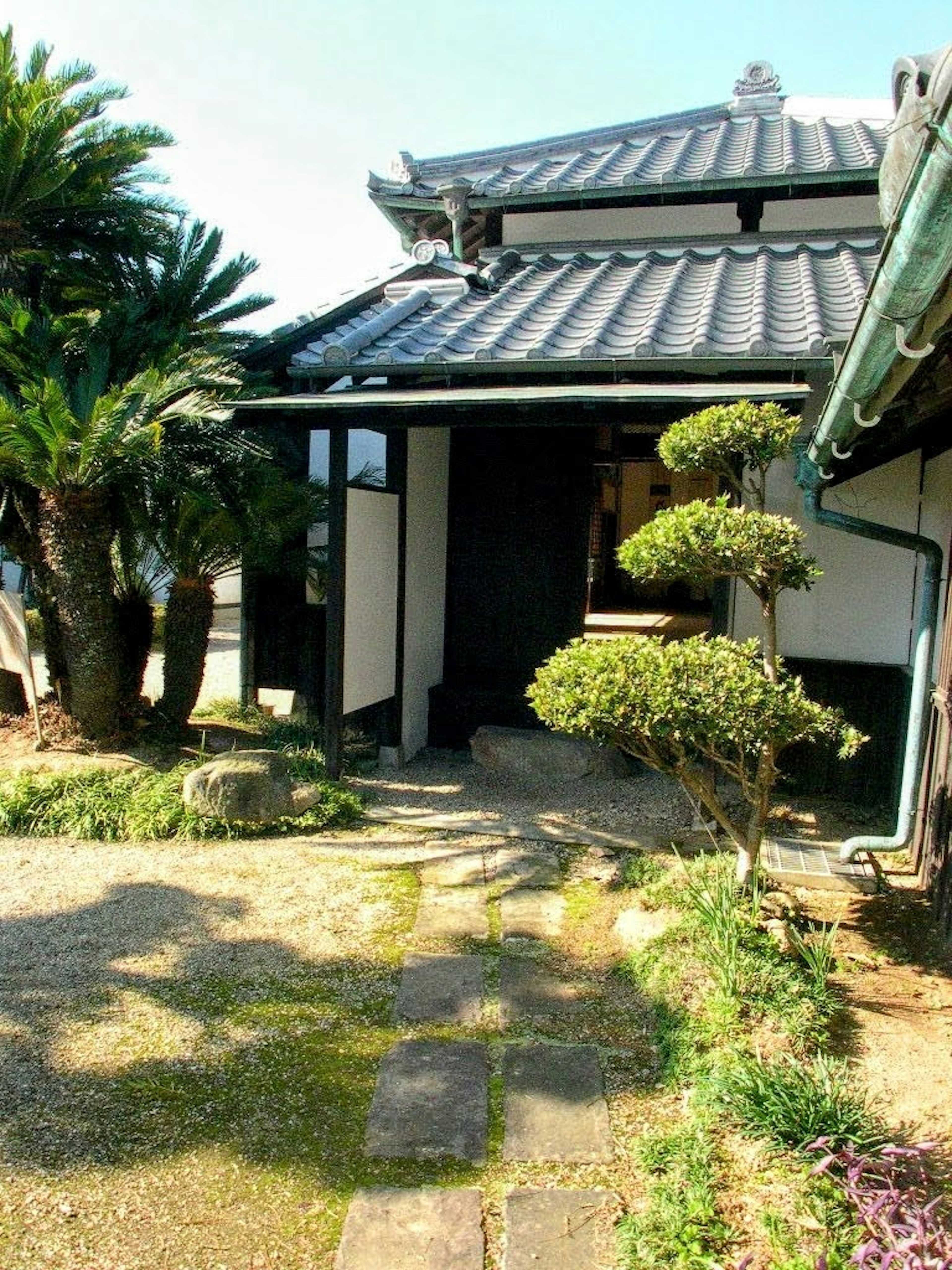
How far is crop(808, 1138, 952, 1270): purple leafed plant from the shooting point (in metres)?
2.29

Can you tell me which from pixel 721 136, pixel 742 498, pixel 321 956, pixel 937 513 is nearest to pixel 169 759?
pixel 321 956

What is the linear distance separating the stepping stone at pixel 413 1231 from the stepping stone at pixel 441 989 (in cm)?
108

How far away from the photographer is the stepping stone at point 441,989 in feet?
13.2

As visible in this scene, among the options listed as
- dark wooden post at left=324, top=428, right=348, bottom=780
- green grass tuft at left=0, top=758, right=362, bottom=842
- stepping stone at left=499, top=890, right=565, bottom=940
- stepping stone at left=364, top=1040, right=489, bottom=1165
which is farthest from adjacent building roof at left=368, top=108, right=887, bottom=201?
stepping stone at left=364, top=1040, right=489, bottom=1165

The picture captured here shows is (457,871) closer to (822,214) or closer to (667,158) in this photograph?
(822,214)

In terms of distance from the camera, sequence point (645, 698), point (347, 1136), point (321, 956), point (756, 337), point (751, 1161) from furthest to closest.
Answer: point (756, 337) < point (321, 956) < point (645, 698) < point (347, 1136) < point (751, 1161)

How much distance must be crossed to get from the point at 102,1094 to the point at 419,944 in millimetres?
1684

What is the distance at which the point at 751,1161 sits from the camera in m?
2.88

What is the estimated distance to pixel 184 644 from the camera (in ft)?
25.9

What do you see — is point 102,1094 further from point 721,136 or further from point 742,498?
point 721,136

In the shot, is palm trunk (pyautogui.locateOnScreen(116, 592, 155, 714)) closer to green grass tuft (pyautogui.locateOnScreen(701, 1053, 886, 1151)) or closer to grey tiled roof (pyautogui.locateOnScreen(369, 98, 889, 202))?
grey tiled roof (pyautogui.locateOnScreen(369, 98, 889, 202))

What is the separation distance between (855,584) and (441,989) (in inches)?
175

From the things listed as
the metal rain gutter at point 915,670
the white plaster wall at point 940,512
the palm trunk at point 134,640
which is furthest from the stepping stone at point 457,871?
the palm trunk at point 134,640

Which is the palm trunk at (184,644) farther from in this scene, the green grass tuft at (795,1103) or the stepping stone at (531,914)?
the green grass tuft at (795,1103)
